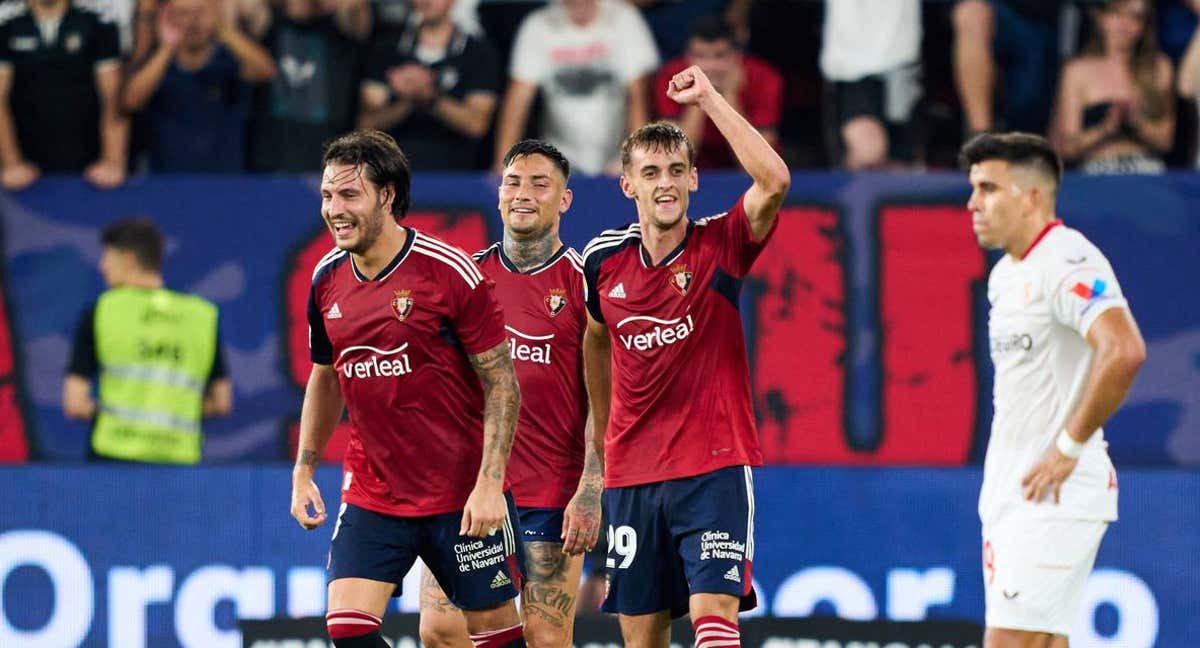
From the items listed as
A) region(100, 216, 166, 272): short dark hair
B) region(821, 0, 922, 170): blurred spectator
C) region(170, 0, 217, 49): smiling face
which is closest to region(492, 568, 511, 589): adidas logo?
region(100, 216, 166, 272): short dark hair

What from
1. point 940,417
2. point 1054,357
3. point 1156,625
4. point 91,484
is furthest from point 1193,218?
point 91,484

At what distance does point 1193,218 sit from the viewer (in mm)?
10797

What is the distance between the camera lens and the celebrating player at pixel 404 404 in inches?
282

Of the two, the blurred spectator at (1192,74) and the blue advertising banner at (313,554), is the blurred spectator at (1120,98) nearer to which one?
the blurred spectator at (1192,74)

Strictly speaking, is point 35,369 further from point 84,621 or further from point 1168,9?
point 1168,9

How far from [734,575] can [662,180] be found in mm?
1535

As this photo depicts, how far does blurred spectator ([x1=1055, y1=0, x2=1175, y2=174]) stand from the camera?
1116 centimetres

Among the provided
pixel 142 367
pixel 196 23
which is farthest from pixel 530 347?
pixel 196 23

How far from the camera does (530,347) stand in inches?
318

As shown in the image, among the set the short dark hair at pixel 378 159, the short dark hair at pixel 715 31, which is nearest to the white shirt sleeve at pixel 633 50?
the short dark hair at pixel 715 31

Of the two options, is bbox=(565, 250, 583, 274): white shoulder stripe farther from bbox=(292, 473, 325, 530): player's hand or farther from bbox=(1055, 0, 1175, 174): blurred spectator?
bbox=(1055, 0, 1175, 174): blurred spectator

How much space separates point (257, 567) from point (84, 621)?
949 mm

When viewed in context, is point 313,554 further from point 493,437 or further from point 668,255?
point 668,255

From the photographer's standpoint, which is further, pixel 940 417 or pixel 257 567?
pixel 940 417
